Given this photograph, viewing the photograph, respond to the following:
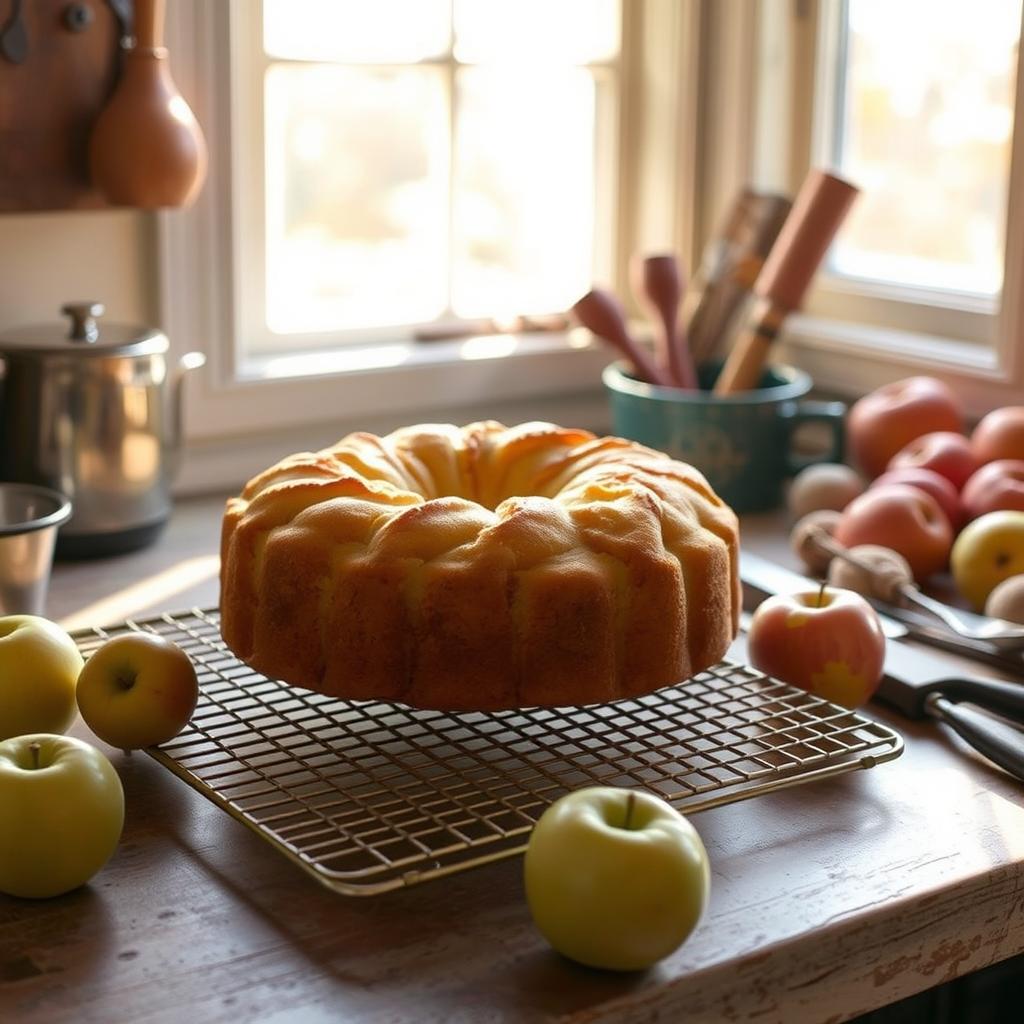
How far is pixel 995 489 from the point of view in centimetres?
136

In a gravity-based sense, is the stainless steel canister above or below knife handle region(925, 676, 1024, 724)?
above

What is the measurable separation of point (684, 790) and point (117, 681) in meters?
0.36

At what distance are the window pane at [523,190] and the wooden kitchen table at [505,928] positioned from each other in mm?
960

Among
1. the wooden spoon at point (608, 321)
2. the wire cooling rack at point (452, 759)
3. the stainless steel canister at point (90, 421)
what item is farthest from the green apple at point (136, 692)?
the wooden spoon at point (608, 321)

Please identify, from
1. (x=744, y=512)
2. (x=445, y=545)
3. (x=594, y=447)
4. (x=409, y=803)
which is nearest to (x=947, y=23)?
(x=744, y=512)

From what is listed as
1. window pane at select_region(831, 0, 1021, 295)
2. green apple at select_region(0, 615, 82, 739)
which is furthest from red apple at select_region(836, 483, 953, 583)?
green apple at select_region(0, 615, 82, 739)

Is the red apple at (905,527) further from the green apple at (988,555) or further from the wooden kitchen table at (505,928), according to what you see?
the wooden kitchen table at (505,928)

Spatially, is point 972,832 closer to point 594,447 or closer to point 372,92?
point 594,447

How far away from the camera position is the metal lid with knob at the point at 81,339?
4.29ft

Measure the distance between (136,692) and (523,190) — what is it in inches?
40.5

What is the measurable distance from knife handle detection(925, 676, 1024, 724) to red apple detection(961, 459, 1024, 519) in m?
0.33

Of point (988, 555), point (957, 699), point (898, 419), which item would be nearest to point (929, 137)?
point (898, 419)

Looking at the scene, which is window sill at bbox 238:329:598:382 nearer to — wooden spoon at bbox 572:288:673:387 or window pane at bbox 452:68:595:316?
window pane at bbox 452:68:595:316

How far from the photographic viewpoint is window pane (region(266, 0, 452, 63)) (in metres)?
1.60
